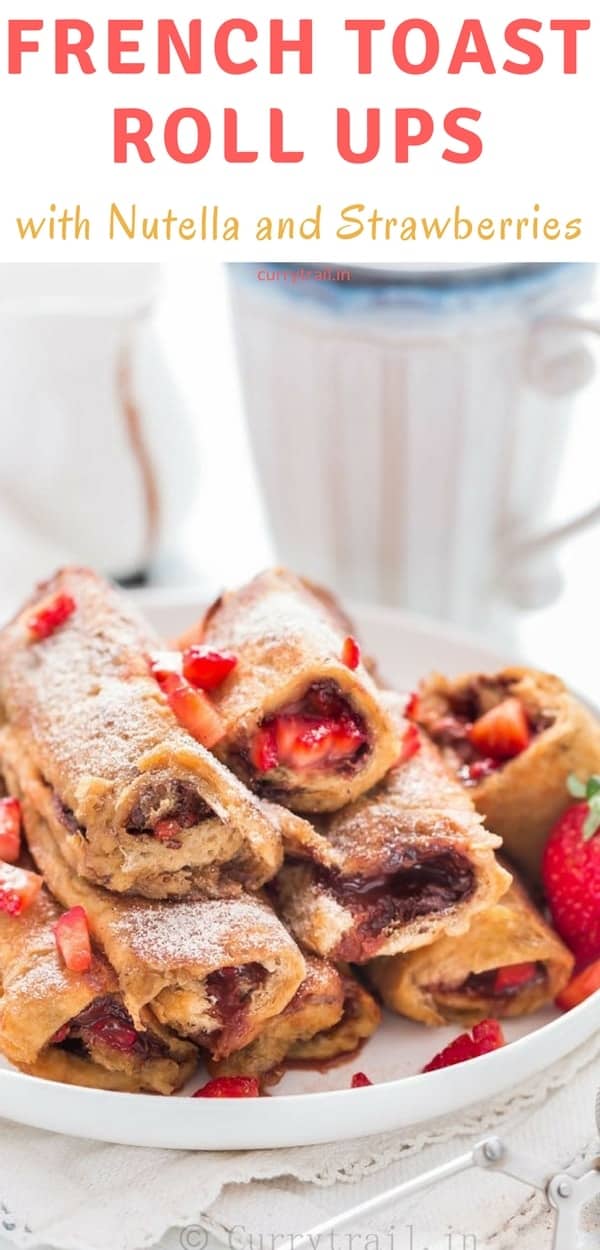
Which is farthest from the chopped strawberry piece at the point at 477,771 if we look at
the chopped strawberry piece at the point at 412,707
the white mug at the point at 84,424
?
the white mug at the point at 84,424

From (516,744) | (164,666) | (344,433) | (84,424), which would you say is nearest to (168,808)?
(164,666)

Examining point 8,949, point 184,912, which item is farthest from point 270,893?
point 8,949

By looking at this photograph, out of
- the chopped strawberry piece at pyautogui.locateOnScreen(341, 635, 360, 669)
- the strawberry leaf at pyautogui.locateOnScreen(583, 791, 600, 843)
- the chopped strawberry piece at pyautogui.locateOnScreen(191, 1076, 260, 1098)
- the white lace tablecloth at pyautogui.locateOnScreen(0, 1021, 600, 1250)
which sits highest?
the chopped strawberry piece at pyautogui.locateOnScreen(341, 635, 360, 669)

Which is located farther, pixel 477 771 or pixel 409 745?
pixel 477 771

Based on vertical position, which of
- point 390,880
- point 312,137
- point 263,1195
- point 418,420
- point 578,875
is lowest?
point 263,1195

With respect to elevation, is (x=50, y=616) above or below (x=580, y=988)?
above

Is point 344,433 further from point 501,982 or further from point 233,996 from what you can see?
point 233,996

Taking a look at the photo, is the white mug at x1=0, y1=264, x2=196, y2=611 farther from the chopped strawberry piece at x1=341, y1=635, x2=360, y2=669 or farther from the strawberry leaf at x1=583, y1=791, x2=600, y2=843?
the strawberry leaf at x1=583, y1=791, x2=600, y2=843

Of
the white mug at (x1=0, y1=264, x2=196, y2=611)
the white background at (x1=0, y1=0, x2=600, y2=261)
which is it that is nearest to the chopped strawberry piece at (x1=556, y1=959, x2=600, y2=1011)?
the white background at (x1=0, y1=0, x2=600, y2=261)
